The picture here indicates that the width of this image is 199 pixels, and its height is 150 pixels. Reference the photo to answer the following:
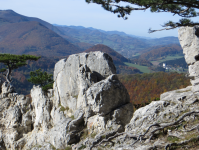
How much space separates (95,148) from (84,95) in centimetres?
496

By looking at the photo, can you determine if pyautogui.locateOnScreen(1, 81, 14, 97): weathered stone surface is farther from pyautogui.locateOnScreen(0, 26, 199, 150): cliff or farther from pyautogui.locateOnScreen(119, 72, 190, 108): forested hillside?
pyautogui.locateOnScreen(119, 72, 190, 108): forested hillside

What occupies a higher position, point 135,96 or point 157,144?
point 157,144

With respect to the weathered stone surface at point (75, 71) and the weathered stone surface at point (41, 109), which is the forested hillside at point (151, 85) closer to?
the weathered stone surface at point (41, 109)

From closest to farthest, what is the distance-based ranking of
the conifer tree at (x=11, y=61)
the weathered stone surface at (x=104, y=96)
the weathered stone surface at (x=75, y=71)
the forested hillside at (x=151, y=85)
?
the weathered stone surface at (x=104, y=96) → the weathered stone surface at (x=75, y=71) → the conifer tree at (x=11, y=61) → the forested hillside at (x=151, y=85)

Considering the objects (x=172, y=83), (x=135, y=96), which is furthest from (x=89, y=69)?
(x=172, y=83)

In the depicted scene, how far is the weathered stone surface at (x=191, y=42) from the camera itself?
38.6ft

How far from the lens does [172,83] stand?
7662 centimetres

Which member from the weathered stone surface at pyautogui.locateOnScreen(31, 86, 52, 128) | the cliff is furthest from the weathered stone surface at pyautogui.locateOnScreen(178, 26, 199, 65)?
the weathered stone surface at pyautogui.locateOnScreen(31, 86, 52, 128)

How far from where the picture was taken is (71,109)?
16.2m

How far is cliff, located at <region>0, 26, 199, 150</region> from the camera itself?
901 centimetres

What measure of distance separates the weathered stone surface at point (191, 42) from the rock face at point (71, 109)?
6031 mm

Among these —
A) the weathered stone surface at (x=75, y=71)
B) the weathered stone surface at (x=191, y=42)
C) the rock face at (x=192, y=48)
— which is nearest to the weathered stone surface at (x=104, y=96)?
the weathered stone surface at (x=75, y=71)

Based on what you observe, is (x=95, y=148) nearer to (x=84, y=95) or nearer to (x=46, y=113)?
(x=84, y=95)

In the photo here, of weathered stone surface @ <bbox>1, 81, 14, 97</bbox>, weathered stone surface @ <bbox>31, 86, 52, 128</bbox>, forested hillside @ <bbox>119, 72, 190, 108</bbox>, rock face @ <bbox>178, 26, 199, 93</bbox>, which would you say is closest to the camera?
rock face @ <bbox>178, 26, 199, 93</bbox>
